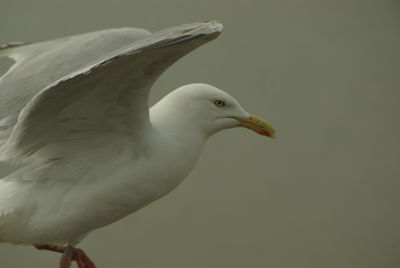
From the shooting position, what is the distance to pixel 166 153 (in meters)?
1.41

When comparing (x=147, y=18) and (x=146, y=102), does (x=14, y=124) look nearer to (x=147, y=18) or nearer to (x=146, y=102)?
(x=146, y=102)


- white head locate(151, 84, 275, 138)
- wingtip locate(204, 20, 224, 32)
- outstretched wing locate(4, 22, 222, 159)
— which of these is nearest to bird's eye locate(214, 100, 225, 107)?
white head locate(151, 84, 275, 138)

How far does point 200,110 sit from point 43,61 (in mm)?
455

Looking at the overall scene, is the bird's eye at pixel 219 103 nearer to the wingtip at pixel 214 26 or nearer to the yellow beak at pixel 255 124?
the yellow beak at pixel 255 124

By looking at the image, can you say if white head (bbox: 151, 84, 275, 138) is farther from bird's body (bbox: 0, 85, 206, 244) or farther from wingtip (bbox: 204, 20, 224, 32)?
wingtip (bbox: 204, 20, 224, 32)

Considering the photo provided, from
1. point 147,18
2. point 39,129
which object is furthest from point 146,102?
point 147,18

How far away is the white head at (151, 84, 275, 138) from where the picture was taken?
149cm

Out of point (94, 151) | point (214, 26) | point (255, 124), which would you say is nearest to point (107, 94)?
point (94, 151)

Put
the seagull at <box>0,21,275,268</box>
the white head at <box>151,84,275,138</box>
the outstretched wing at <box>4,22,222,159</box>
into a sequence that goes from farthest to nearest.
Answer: the white head at <box>151,84,275,138</box> → the seagull at <box>0,21,275,268</box> → the outstretched wing at <box>4,22,222,159</box>

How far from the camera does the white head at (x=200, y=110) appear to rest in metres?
1.49

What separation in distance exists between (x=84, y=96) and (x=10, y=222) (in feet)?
1.10

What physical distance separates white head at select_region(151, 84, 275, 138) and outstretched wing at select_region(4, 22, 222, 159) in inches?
4.5

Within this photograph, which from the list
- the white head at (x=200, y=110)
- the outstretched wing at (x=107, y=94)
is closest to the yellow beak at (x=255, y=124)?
the white head at (x=200, y=110)

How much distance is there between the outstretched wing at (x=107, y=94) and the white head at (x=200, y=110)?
4.5 inches
